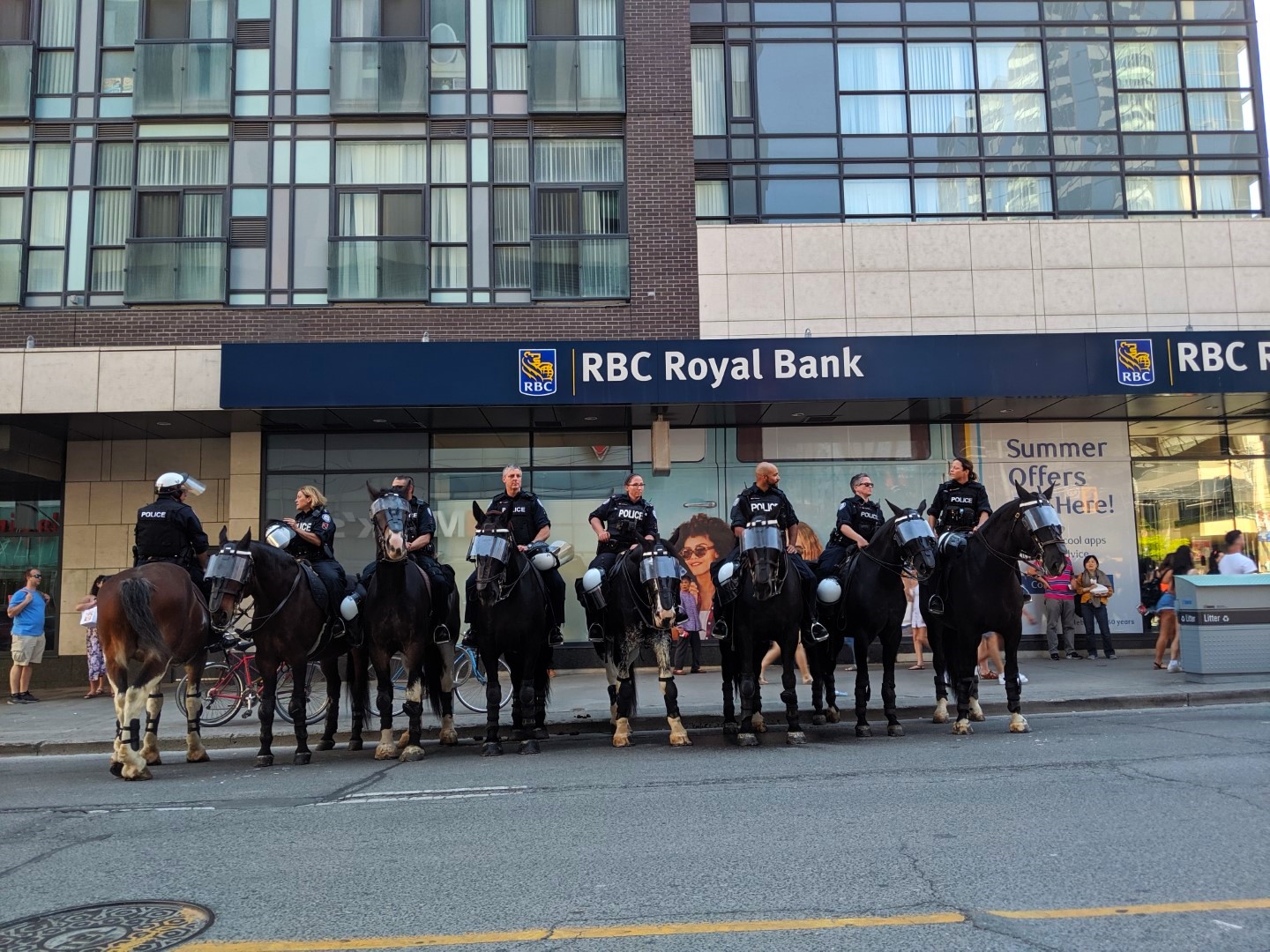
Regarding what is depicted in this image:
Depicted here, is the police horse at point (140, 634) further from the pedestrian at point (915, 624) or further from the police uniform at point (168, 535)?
the pedestrian at point (915, 624)

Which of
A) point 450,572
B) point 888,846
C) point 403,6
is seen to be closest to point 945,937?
point 888,846

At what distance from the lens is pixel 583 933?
4.41m

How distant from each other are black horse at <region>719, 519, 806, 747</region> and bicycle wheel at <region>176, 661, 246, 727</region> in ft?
23.3

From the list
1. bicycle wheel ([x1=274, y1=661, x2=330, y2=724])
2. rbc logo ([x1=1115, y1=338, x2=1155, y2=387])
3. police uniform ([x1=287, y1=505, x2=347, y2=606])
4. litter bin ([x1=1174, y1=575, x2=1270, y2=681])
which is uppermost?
rbc logo ([x1=1115, y1=338, x2=1155, y2=387])

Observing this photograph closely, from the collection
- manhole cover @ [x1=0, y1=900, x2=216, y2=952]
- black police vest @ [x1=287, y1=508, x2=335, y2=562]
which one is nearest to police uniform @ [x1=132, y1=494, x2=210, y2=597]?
black police vest @ [x1=287, y1=508, x2=335, y2=562]

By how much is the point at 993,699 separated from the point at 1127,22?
15340 millimetres

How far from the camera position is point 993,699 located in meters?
12.6

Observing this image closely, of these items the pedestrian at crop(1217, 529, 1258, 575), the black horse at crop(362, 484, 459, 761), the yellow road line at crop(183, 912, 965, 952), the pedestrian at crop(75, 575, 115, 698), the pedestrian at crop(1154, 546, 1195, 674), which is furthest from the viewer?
the pedestrian at crop(75, 575, 115, 698)

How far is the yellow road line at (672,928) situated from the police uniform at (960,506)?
21.6 feet

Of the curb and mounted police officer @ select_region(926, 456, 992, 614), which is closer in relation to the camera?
mounted police officer @ select_region(926, 456, 992, 614)

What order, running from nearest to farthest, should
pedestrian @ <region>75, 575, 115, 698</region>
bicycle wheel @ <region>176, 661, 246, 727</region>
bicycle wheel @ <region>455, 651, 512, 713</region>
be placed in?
bicycle wheel @ <region>176, 661, 246, 727</region> → bicycle wheel @ <region>455, 651, 512, 713</region> → pedestrian @ <region>75, 575, 115, 698</region>

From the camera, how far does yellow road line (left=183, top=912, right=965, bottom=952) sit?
435 cm

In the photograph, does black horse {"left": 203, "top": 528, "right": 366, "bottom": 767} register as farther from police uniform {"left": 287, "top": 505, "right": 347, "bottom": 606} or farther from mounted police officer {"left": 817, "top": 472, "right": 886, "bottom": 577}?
mounted police officer {"left": 817, "top": 472, "right": 886, "bottom": 577}

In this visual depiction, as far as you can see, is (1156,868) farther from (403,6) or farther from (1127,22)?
(1127,22)
